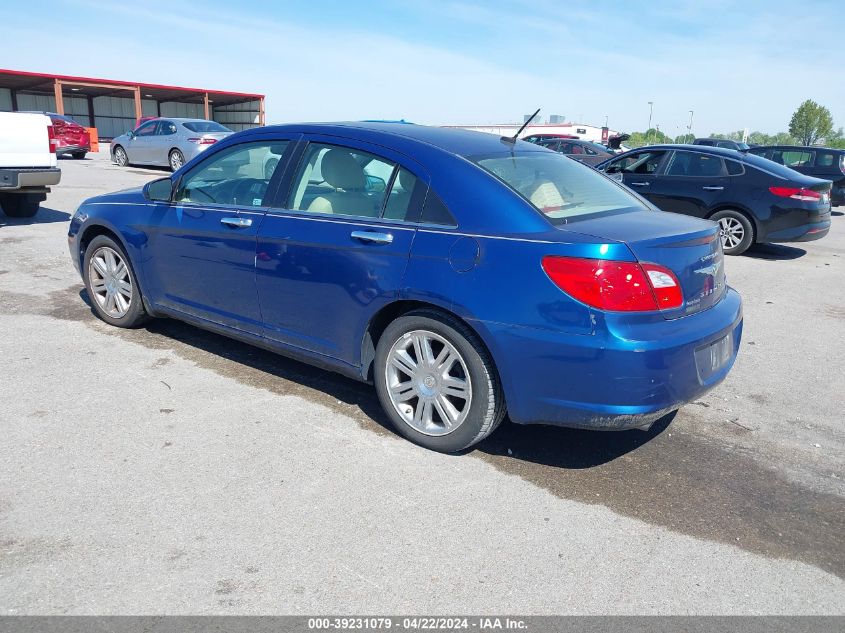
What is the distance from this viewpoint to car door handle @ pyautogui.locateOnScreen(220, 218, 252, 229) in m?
4.36

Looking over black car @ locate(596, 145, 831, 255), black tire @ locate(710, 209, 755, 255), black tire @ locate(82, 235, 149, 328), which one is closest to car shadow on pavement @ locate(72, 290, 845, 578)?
black tire @ locate(82, 235, 149, 328)

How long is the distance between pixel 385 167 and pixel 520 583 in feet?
7.48

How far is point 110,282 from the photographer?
5.56 metres

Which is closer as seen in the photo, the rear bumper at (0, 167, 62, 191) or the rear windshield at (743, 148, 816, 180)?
the rear bumper at (0, 167, 62, 191)

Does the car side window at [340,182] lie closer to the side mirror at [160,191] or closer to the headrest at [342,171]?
the headrest at [342,171]

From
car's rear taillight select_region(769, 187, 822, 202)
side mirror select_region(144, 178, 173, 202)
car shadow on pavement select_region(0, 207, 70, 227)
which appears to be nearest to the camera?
side mirror select_region(144, 178, 173, 202)

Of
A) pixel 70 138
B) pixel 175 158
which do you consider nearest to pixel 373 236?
pixel 175 158

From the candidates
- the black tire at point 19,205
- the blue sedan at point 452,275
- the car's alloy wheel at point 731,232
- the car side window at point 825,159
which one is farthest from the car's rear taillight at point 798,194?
the black tire at point 19,205

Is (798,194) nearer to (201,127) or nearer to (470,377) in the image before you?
(470,377)

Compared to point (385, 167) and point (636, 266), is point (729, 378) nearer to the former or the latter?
point (636, 266)

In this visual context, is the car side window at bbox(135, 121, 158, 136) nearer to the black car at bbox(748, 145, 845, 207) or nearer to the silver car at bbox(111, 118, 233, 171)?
the silver car at bbox(111, 118, 233, 171)

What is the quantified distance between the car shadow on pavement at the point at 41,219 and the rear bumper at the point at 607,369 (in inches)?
376

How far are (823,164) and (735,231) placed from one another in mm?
7420

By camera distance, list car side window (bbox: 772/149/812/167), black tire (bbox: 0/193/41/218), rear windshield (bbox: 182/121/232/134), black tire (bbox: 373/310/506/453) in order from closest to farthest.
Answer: black tire (bbox: 373/310/506/453), black tire (bbox: 0/193/41/218), car side window (bbox: 772/149/812/167), rear windshield (bbox: 182/121/232/134)
